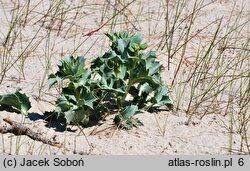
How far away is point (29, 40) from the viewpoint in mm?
4141

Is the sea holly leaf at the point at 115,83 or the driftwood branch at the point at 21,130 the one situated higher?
the sea holly leaf at the point at 115,83

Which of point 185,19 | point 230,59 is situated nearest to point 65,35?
point 185,19

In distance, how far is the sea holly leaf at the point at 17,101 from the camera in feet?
10.3

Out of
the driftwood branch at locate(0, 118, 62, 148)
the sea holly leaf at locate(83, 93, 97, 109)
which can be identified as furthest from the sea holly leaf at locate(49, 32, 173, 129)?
the driftwood branch at locate(0, 118, 62, 148)

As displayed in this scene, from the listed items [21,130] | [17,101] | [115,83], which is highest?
[115,83]

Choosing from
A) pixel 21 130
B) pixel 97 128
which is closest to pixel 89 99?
pixel 97 128

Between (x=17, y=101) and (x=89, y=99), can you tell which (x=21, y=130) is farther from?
(x=89, y=99)

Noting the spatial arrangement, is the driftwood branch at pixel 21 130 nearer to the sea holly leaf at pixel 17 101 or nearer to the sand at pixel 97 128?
the sand at pixel 97 128

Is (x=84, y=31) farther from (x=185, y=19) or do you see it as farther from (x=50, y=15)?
(x=185, y=19)

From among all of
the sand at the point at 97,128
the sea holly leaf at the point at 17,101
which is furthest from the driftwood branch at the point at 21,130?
the sea holly leaf at the point at 17,101

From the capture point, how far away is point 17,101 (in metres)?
3.15

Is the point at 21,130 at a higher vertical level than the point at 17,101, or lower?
lower

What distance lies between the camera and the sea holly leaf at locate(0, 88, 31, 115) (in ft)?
10.3

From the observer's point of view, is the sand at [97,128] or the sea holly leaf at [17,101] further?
the sea holly leaf at [17,101]
